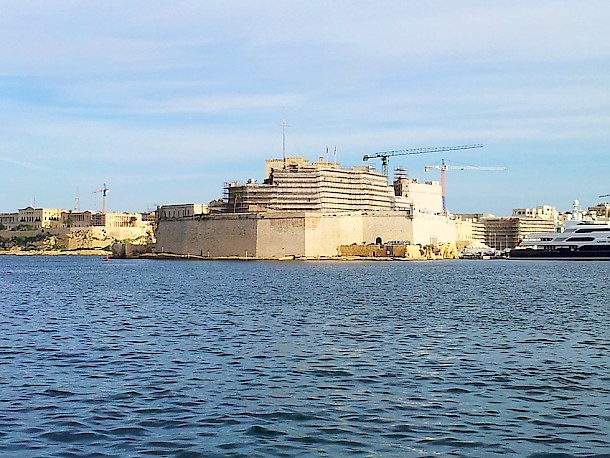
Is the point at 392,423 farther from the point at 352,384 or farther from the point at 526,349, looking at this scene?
the point at 526,349

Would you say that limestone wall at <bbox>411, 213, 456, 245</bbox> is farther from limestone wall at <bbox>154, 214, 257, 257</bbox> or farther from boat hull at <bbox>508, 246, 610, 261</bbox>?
limestone wall at <bbox>154, 214, 257, 257</bbox>

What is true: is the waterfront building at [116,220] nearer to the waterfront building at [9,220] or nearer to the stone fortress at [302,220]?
the waterfront building at [9,220]

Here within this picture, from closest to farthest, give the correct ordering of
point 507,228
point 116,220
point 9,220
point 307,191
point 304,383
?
point 304,383
point 307,191
point 116,220
point 9,220
point 507,228

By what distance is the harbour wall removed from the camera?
83.6 m

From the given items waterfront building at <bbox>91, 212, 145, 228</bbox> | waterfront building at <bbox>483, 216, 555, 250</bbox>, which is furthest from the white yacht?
waterfront building at <bbox>91, 212, 145, 228</bbox>

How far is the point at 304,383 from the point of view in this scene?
466 inches

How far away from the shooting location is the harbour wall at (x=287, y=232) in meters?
83.6

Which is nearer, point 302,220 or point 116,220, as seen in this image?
point 302,220

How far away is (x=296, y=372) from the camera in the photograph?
41.7 feet

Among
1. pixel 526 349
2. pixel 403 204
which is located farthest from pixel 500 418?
pixel 403 204

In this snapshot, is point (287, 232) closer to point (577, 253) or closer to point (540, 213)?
point (577, 253)

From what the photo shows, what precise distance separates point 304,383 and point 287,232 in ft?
236

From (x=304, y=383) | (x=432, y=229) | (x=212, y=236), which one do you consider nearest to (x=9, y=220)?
(x=212, y=236)

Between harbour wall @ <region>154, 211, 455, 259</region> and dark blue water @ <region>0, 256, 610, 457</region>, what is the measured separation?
6069cm
